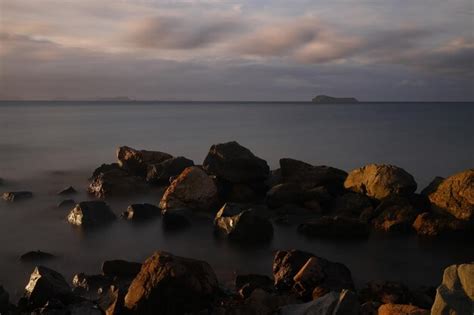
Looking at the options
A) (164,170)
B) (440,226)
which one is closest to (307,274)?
(440,226)

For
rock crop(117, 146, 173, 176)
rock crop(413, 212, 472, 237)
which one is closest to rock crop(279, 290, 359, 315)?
rock crop(413, 212, 472, 237)

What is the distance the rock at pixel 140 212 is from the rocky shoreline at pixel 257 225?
5 centimetres

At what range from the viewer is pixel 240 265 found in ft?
53.1

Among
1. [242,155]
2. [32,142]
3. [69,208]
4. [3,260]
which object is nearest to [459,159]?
[242,155]

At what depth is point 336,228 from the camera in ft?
63.3

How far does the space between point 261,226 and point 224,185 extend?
6593 mm

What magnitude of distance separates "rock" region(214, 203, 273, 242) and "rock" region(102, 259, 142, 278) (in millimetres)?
4931

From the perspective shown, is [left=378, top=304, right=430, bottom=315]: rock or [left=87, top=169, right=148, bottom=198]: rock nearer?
[left=378, top=304, right=430, bottom=315]: rock

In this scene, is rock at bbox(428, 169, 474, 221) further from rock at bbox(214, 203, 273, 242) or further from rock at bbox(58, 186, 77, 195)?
rock at bbox(58, 186, 77, 195)

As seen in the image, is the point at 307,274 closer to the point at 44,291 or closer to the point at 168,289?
the point at 168,289

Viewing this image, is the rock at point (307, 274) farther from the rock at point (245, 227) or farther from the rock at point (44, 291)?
the rock at point (44, 291)

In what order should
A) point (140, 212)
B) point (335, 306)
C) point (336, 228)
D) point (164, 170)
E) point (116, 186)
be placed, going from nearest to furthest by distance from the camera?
point (335, 306)
point (336, 228)
point (140, 212)
point (116, 186)
point (164, 170)

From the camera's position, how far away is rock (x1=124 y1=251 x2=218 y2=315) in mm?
11438

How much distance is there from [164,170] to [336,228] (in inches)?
499
